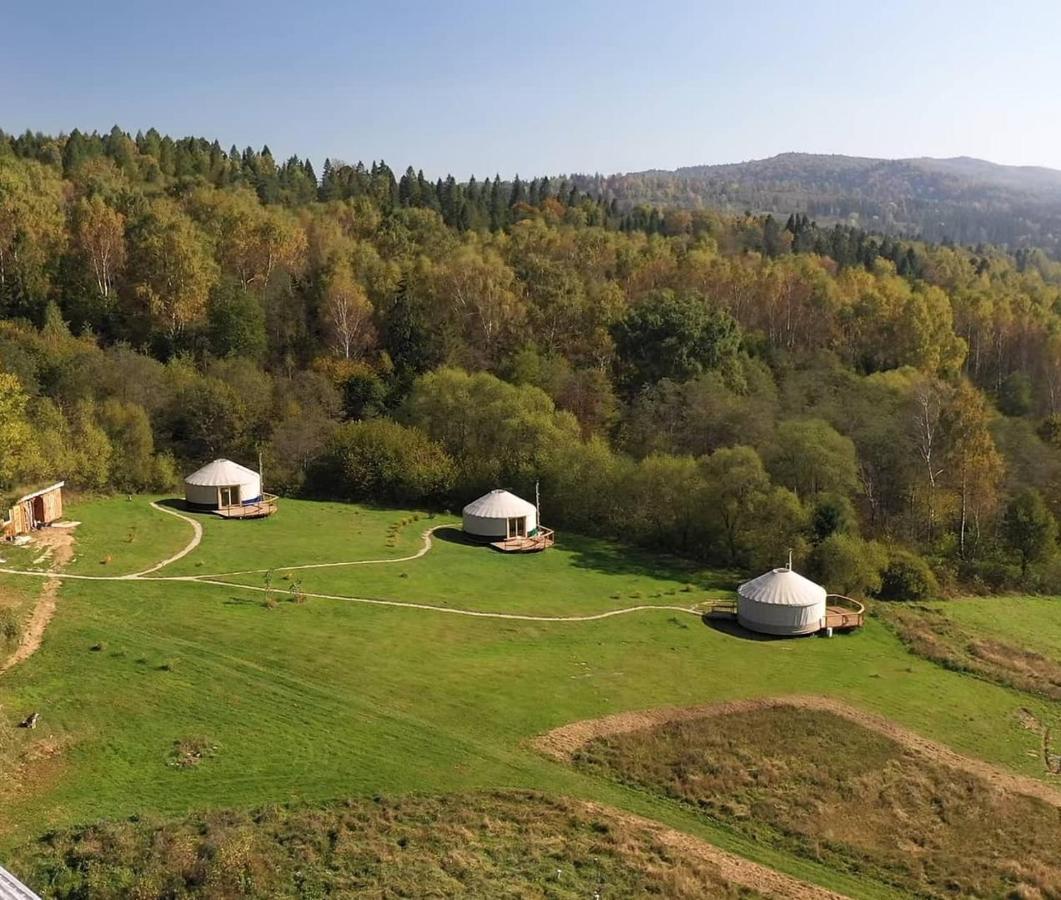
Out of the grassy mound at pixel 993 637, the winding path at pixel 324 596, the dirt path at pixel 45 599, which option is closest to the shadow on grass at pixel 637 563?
the winding path at pixel 324 596

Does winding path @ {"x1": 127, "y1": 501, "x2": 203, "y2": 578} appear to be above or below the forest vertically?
below

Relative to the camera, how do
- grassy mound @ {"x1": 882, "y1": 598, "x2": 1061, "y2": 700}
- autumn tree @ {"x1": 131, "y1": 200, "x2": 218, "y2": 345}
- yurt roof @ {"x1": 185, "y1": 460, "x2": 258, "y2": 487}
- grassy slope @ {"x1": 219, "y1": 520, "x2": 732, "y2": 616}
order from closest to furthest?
grassy mound @ {"x1": 882, "y1": 598, "x2": 1061, "y2": 700} → grassy slope @ {"x1": 219, "y1": 520, "x2": 732, "y2": 616} → yurt roof @ {"x1": 185, "y1": 460, "x2": 258, "y2": 487} → autumn tree @ {"x1": 131, "y1": 200, "x2": 218, "y2": 345}

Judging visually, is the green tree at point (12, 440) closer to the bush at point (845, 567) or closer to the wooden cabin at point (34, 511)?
the wooden cabin at point (34, 511)

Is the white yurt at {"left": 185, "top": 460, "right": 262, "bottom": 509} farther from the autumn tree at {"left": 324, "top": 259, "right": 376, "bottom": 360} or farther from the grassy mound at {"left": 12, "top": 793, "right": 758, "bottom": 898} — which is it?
the grassy mound at {"left": 12, "top": 793, "right": 758, "bottom": 898}

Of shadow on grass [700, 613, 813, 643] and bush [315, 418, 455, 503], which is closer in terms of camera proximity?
shadow on grass [700, 613, 813, 643]

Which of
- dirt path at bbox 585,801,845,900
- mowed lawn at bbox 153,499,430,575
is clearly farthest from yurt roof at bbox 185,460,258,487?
dirt path at bbox 585,801,845,900

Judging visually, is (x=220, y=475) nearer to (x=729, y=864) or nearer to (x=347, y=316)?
(x=347, y=316)

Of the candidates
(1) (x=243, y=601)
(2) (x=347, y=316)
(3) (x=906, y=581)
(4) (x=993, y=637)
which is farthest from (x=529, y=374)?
(4) (x=993, y=637)
